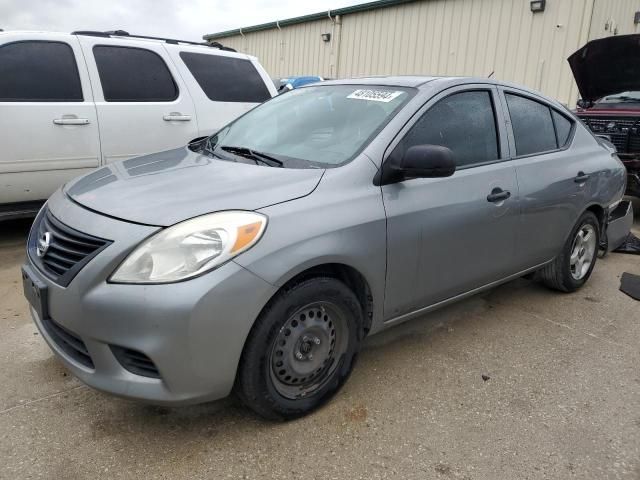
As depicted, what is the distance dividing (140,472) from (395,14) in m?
14.5

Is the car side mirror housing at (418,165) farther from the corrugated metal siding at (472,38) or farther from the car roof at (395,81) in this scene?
the corrugated metal siding at (472,38)

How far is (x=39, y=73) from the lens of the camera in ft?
15.0

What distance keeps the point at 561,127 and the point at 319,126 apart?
6.82 ft

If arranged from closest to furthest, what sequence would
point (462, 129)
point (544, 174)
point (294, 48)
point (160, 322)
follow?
point (160, 322), point (462, 129), point (544, 174), point (294, 48)

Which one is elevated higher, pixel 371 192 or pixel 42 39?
pixel 42 39

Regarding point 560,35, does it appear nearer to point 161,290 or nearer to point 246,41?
point 161,290

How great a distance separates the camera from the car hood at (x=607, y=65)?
6.26 meters

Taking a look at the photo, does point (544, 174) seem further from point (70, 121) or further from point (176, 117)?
point (70, 121)

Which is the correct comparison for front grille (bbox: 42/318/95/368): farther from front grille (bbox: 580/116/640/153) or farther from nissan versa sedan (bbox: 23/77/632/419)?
front grille (bbox: 580/116/640/153)

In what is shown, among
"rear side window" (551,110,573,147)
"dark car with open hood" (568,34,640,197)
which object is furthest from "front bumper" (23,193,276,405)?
"dark car with open hood" (568,34,640,197)

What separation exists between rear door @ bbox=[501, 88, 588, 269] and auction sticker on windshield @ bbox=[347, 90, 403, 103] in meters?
0.91

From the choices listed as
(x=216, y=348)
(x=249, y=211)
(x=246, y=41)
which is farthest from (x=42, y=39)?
(x=246, y=41)

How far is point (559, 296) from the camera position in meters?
4.23

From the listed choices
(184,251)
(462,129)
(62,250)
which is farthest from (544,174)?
(62,250)
